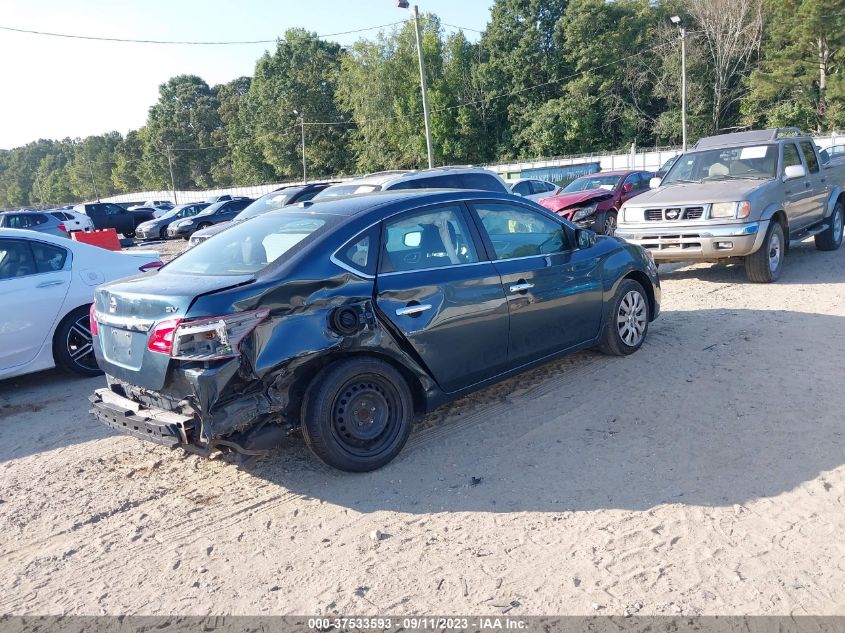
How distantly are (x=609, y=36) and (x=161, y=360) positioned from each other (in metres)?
57.6

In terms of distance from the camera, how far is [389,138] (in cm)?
6638

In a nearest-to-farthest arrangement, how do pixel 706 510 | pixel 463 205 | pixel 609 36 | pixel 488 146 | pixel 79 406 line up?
pixel 706 510
pixel 463 205
pixel 79 406
pixel 609 36
pixel 488 146

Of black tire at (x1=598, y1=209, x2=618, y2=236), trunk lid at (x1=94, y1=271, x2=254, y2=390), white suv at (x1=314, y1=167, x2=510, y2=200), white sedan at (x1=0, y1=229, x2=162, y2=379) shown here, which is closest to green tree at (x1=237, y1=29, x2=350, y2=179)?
black tire at (x1=598, y1=209, x2=618, y2=236)

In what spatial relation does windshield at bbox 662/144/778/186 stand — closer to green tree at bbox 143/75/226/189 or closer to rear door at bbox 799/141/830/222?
rear door at bbox 799/141/830/222

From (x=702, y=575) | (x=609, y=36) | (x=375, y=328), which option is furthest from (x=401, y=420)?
(x=609, y=36)

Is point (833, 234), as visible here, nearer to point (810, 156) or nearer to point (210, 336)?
point (810, 156)

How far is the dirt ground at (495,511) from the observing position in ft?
9.88

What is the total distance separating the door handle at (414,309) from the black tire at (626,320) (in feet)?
7.15

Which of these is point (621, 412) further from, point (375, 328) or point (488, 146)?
point (488, 146)

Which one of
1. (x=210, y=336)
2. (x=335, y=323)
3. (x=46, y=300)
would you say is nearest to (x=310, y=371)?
(x=335, y=323)

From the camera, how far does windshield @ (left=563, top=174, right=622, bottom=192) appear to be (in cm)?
1552

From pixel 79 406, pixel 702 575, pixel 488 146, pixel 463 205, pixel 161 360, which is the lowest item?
pixel 702 575

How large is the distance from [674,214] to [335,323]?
6.58 m

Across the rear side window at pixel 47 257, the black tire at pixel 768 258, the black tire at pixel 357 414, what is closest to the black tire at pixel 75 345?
the rear side window at pixel 47 257
